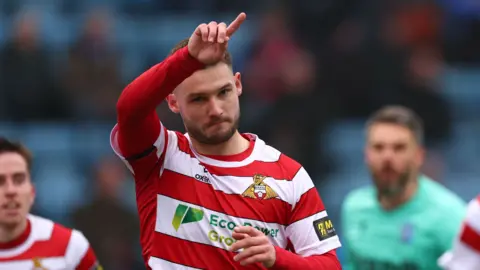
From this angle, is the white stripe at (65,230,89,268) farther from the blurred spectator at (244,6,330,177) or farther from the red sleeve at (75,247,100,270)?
the blurred spectator at (244,6,330,177)

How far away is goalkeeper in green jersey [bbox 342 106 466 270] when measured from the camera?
729 cm

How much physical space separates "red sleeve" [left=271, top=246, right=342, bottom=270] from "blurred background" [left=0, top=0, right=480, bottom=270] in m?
5.56

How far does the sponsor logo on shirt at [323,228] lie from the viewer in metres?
4.84

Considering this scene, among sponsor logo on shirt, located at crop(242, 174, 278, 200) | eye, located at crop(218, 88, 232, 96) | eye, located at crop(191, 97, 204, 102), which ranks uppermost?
eye, located at crop(218, 88, 232, 96)

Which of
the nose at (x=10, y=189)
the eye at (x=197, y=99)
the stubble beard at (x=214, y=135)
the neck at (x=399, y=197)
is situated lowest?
the nose at (x=10, y=189)

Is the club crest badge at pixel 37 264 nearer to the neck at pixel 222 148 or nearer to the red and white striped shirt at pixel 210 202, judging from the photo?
the red and white striped shirt at pixel 210 202

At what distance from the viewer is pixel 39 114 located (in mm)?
11750

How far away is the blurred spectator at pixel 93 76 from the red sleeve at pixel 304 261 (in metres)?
6.89

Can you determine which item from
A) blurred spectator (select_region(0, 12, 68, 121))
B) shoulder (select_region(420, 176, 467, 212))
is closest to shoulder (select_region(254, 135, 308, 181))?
shoulder (select_region(420, 176, 467, 212))

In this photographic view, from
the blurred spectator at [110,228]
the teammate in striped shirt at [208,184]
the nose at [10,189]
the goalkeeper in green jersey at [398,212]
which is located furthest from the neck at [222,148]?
the blurred spectator at [110,228]

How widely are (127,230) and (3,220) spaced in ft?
13.7

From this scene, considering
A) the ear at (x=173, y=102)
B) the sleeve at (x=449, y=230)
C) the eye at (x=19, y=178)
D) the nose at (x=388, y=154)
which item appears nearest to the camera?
the ear at (x=173, y=102)

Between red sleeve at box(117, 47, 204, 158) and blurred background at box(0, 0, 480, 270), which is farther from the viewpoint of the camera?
blurred background at box(0, 0, 480, 270)

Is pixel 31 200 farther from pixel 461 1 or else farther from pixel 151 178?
pixel 461 1
